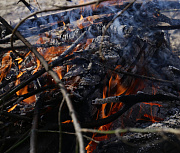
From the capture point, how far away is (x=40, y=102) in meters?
2.20

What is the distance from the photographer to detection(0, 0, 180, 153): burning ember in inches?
80.2

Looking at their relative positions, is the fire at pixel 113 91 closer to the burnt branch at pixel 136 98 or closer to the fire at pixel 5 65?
the burnt branch at pixel 136 98

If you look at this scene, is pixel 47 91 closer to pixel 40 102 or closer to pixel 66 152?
pixel 40 102

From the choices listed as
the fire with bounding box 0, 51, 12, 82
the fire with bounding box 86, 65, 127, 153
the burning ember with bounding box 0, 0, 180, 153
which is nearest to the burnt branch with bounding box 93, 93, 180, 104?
the burning ember with bounding box 0, 0, 180, 153

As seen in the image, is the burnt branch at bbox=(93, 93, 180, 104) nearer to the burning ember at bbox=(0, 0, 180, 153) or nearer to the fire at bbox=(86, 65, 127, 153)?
the burning ember at bbox=(0, 0, 180, 153)

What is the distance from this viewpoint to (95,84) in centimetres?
236

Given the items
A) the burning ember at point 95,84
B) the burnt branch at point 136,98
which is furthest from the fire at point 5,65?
the burnt branch at point 136,98

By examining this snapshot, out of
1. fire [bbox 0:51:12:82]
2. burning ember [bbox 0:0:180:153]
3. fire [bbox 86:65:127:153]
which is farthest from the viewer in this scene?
fire [bbox 0:51:12:82]

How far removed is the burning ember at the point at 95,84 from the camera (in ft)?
6.68

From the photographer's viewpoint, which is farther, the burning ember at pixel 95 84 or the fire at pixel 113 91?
the fire at pixel 113 91

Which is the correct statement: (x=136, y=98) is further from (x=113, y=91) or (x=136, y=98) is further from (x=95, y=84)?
(x=95, y=84)

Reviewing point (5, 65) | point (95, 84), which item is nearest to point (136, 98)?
point (95, 84)

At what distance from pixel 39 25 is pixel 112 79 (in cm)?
259

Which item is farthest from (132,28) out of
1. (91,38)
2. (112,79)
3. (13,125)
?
(13,125)
